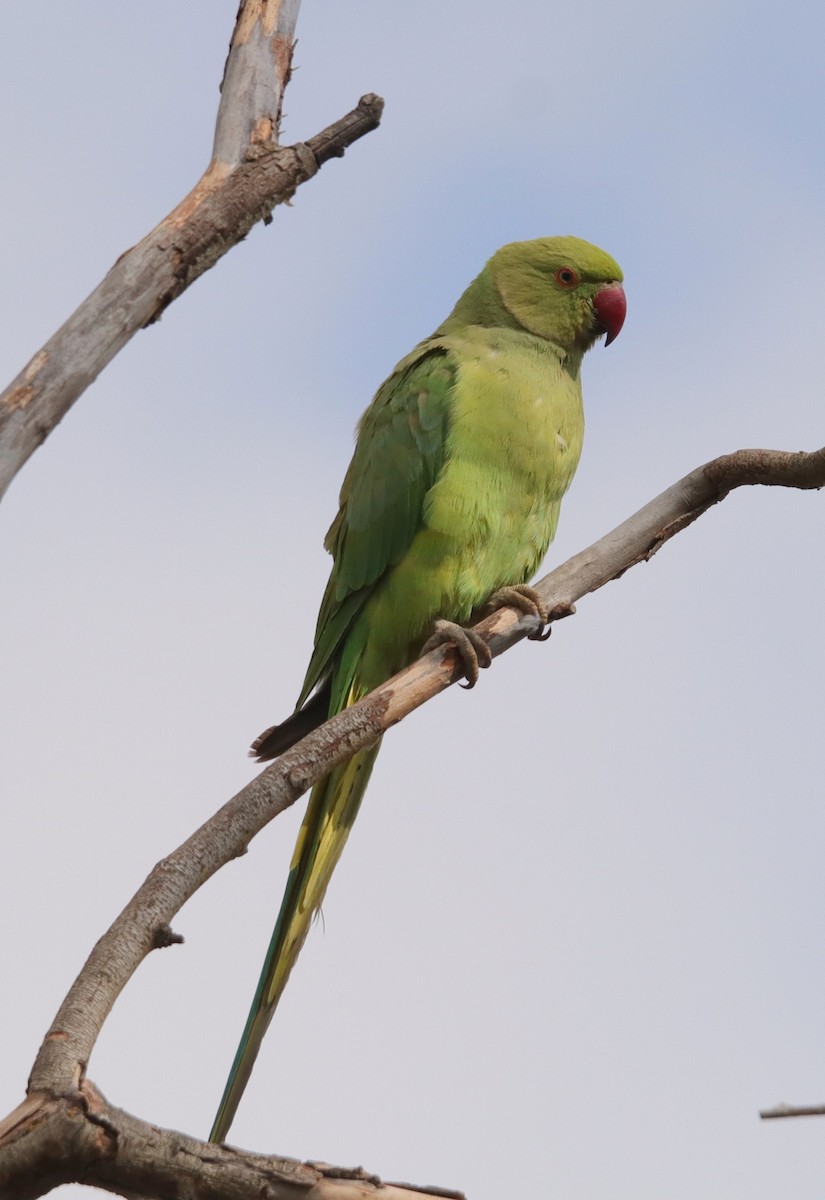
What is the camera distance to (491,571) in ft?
12.5

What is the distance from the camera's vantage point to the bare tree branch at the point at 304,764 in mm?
2006

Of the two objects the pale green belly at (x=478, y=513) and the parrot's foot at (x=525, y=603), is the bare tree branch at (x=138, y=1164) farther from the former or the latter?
the pale green belly at (x=478, y=513)

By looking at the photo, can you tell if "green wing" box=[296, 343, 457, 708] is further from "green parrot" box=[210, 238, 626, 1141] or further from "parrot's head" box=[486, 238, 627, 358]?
"parrot's head" box=[486, 238, 627, 358]

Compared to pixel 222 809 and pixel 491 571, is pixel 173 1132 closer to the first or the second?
pixel 222 809

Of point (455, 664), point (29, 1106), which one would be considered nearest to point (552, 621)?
point (455, 664)

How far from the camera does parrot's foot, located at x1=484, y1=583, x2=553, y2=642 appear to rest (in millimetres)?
3359

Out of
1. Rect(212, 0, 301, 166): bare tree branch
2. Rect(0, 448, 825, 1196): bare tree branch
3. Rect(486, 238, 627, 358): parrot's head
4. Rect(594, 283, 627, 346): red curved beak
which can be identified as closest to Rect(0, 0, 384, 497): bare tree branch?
Rect(212, 0, 301, 166): bare tree branch

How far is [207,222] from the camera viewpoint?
253cm

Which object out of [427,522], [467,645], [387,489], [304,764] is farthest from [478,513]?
[304,764]

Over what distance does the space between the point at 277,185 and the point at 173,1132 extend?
1894 millimetres

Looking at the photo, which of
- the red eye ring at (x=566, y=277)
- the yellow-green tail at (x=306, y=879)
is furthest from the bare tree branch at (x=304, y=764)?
the red eye ring at (x=566, y=277)

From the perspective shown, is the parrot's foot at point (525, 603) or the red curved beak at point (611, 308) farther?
the red curved beak at point (611, 308)

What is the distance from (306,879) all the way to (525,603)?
105 centimetres

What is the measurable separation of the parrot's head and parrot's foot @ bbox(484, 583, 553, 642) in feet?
3.50
